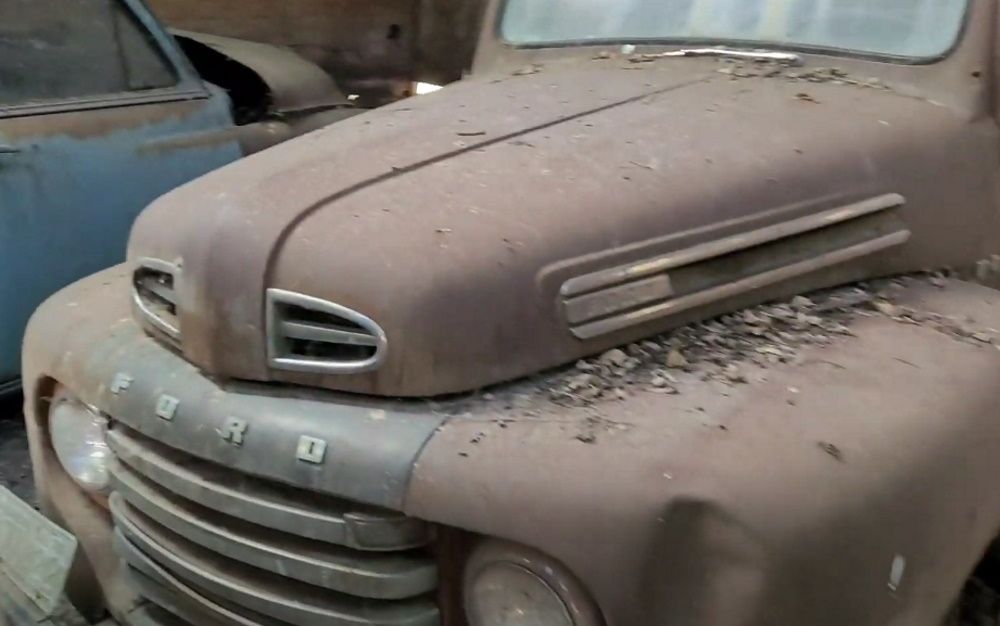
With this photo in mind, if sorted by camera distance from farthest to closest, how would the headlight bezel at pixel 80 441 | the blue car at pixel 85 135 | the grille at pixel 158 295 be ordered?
the blue car at pixel 85 135
the headlight bezel at pixel 80 441
the grille at pixel 158 295

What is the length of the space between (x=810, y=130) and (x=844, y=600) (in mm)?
869

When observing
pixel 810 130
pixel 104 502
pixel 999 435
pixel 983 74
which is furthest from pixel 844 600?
pixel 104 502

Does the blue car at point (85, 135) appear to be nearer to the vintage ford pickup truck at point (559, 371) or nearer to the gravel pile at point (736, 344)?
the vintage ford pickup truck at point (559, 371)

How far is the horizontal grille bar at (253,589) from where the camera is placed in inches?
56.5

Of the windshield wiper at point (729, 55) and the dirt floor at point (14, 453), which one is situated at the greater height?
the windshield wiper at point (729, 55)

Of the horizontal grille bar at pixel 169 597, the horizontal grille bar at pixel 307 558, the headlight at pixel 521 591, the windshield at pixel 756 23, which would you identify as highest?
the windshield at pixel 756 23

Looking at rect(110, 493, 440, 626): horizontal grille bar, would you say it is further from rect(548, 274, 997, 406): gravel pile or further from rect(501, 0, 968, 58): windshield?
rect(501, 0, 968, 58): windshield

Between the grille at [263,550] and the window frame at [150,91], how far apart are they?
1779 mm

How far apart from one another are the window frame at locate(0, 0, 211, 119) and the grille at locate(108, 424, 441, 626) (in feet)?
5.84

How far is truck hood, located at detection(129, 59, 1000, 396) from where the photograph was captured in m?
1.47

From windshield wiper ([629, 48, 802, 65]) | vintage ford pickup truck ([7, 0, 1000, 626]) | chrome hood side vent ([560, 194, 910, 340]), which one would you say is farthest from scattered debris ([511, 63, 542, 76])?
chrome hood side vent ([560, 194, 910, 340])

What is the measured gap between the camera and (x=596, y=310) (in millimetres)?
1537

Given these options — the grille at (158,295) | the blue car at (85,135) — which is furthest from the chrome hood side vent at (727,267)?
the blue car at (85,135)

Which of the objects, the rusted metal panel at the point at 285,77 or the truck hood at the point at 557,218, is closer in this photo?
the truck hood at the point at 557,218
